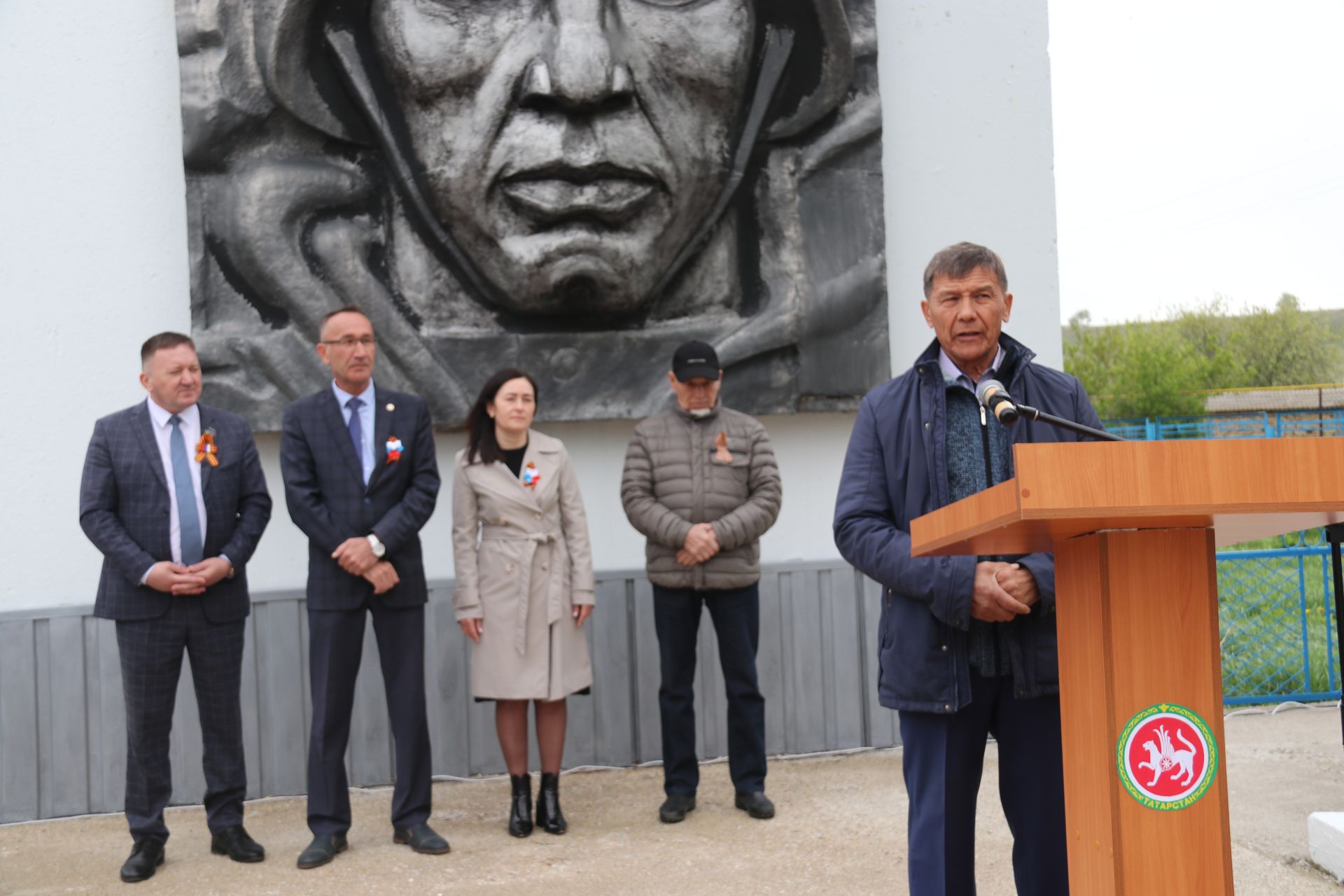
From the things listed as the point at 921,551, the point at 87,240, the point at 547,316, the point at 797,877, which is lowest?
the point at 797,877

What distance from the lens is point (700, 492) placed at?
4.89 meters

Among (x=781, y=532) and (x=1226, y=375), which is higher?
(x=1226, y=375)

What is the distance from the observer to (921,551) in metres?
2.23

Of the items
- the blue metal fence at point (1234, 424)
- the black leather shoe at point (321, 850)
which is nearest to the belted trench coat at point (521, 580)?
the black leather shoe at point (321, 850)

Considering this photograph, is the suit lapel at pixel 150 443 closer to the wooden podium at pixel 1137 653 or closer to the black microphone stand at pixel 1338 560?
the wooden podium at pixel 1137 653

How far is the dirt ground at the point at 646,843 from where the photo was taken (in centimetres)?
405

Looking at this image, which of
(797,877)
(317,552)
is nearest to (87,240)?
(317,552)

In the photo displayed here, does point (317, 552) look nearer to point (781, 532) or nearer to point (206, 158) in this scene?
point (206, 158)

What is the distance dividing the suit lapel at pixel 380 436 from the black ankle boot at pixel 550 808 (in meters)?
1.22

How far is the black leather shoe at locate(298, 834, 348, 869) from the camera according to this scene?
430 centimetres

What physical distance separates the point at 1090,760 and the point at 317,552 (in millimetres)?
3115

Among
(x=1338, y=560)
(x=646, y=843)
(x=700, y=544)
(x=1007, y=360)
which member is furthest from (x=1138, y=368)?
(x=1007, y=360)

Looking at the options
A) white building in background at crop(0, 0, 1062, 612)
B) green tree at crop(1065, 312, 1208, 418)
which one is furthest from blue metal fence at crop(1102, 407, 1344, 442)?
white building in background at crop(0, 0, 1062, 612)

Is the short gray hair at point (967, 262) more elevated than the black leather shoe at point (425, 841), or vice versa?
the short gray hair at point (967, 262)
